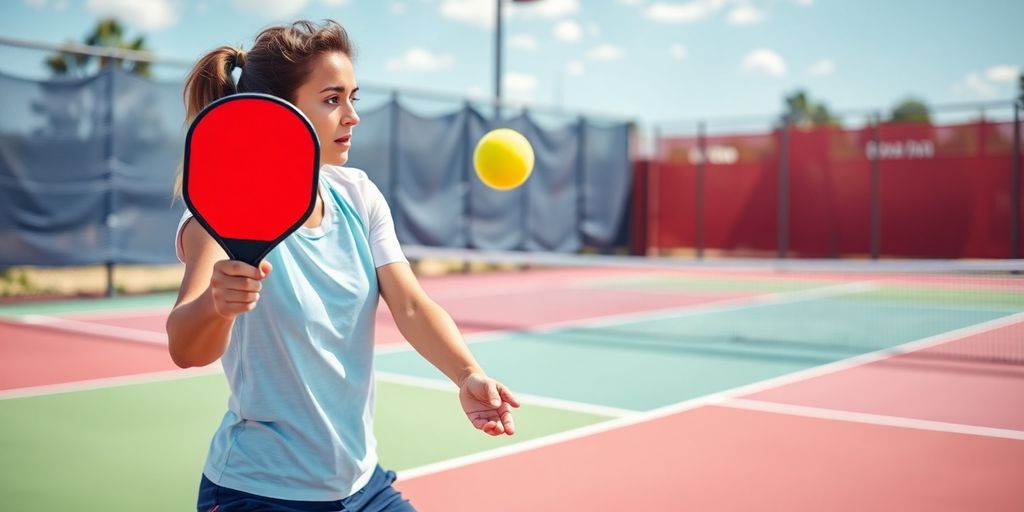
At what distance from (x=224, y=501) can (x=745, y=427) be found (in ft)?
→ 10.9

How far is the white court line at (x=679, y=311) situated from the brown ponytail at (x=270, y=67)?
4471mm

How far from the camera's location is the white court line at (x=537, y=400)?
4875 mm

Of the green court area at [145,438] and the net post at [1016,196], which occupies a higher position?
the net post at [1016,196]

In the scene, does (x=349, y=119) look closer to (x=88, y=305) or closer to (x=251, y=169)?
(x=251, y=169)

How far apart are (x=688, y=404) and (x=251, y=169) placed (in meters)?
3.95

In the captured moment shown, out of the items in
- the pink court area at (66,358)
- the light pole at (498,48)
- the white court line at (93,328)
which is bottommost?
the pink court area at (66,358)

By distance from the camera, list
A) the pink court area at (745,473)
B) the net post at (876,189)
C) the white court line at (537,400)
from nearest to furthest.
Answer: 1. the pink court area at (745,473)
2. the white court line at (537,400)
3. the net post at (876,189)

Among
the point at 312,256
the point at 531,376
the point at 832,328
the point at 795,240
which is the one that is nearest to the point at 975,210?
the point at 795,240

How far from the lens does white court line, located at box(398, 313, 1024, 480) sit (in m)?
3.90

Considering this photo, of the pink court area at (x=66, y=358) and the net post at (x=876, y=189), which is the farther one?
the net post at (x=876, y=189)

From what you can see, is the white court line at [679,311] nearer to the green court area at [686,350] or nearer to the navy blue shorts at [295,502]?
the green court area at [686,350]

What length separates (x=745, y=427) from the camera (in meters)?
4.56

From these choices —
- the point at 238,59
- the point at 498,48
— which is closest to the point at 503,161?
the point at 238,59

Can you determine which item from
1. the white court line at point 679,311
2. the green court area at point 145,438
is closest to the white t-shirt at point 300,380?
the green court area at point 145,438
